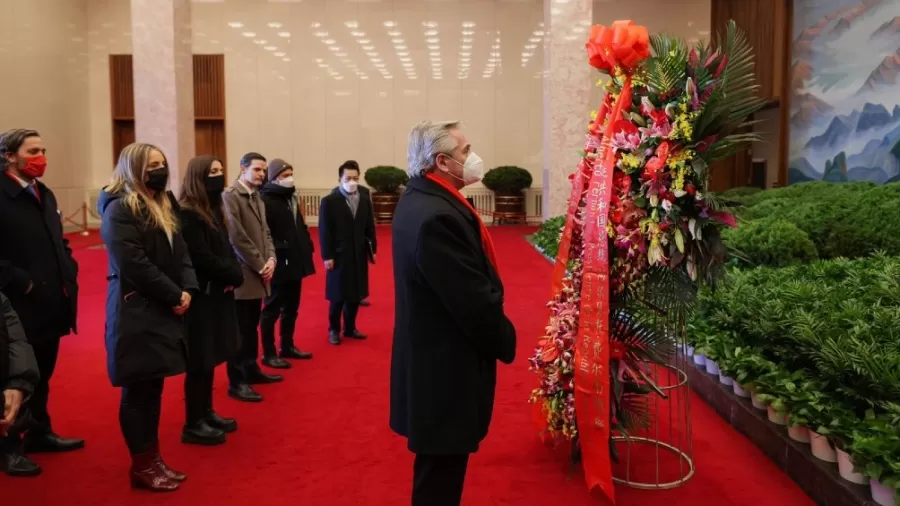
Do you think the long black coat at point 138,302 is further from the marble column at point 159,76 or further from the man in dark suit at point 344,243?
the marble column at point 159,76

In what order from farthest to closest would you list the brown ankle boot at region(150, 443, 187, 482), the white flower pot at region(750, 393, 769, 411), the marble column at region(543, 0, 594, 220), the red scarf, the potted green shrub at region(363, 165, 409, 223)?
1. the potted green shrub at region(363, 165, 409, 223)
2. the marble column at region(543, 0, 594, 220)
3. the white flower pot at region(750, 393, 769, 411)
4. the brown ankle boot at region(150, 443, 187, 482)
5. the red scarf

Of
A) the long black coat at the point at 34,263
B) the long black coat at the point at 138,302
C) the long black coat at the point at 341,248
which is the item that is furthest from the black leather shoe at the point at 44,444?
the long black coat at the point at 341,248

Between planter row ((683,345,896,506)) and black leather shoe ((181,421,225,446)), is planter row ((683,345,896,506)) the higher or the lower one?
the higher one

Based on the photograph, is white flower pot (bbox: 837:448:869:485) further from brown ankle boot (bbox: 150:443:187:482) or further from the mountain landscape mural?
the mountain landscape mural

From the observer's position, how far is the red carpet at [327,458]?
3.47 meters

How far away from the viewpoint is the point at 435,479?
254 cm

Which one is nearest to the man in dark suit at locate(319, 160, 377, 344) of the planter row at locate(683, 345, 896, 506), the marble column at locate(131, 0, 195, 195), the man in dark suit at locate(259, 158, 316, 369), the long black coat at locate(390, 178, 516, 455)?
the man in dark suit at locate(259, 158, 316, 369)

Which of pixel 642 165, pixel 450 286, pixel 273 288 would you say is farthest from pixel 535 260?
pixel 450 286

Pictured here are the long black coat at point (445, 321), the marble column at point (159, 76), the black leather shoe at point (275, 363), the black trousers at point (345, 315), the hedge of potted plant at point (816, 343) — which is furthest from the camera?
the marble column at point (159, 76)

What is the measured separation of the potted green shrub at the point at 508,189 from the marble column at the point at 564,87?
12.8 ft

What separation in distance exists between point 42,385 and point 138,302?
1.03 meters

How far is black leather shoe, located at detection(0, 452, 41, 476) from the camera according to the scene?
3674mm

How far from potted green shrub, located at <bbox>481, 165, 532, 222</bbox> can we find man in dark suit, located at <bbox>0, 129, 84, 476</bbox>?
569 inches

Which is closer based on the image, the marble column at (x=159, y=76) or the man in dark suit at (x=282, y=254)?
the man in dark suit at (x=282, y=254)
